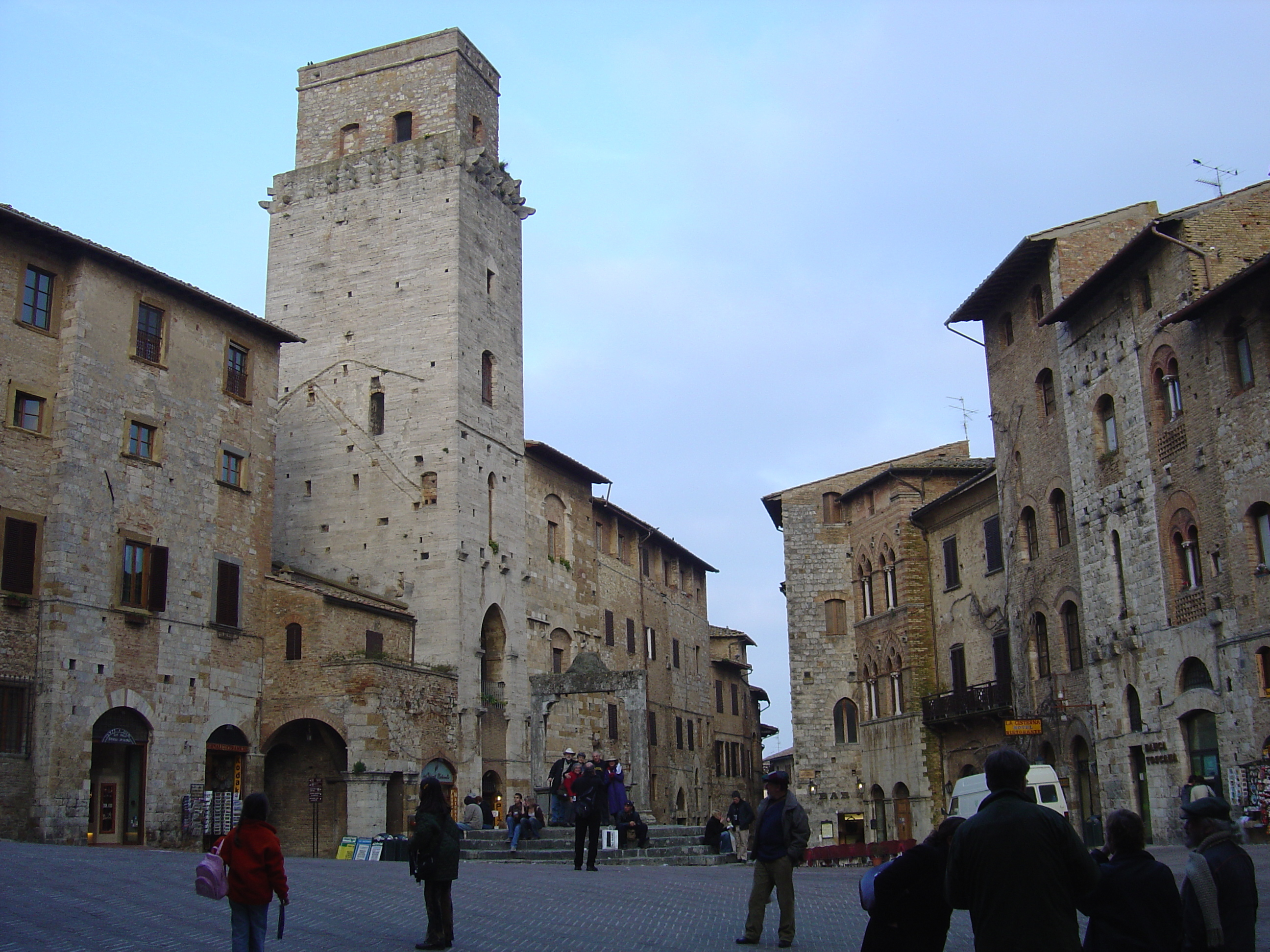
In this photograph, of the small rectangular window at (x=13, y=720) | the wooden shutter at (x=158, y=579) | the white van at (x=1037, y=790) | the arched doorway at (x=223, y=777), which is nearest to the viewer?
the white van at (x=1037, y=790)

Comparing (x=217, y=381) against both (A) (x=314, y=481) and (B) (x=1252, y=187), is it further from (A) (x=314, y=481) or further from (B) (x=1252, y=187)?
(B) (x=1252, y=187)

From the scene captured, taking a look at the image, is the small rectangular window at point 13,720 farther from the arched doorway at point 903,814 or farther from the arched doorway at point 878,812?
the arched doorway at point 878,812

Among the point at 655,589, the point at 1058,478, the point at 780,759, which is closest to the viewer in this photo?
the point at 1058,478

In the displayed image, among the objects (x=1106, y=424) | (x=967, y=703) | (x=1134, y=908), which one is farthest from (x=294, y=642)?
(x=1134, y=908)

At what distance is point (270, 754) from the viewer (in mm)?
31641

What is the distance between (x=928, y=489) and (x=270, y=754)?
70.0 feet

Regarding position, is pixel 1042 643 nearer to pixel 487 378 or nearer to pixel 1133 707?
pixel 1133 707

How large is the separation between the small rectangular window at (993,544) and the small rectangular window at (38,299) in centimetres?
2377

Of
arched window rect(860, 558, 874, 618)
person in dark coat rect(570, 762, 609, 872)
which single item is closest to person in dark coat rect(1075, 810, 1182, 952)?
person in dark coat rect(570, 762, 609, 872)

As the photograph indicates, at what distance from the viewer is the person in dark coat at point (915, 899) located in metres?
6.32

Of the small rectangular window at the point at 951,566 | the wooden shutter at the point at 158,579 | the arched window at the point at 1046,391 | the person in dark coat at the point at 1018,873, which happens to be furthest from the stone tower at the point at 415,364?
the person in dark coat at the point at 1018,873

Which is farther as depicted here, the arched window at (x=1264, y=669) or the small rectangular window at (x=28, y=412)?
the small rectangular window at (x=28, y=412)

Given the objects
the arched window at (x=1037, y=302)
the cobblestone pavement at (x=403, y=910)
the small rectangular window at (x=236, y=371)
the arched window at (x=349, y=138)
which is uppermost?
the arched window at (x=349, y=138)

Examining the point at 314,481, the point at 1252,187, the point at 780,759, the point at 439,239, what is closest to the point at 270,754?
the point at 314,481
